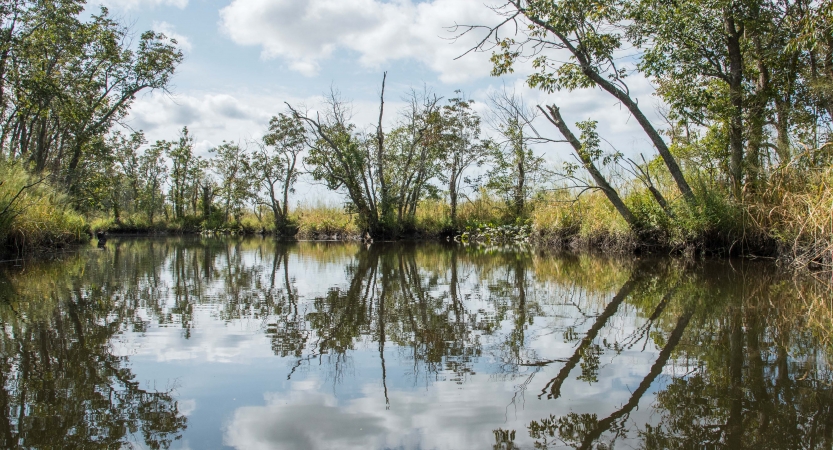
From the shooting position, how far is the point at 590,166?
13031mm

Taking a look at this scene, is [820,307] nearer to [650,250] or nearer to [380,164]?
[650,250]

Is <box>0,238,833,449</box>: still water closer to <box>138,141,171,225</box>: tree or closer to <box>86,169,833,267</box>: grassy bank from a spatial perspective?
<box>86,169,833,267</box>: grassy bank

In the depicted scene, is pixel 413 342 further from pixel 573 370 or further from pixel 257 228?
pixel 257 228

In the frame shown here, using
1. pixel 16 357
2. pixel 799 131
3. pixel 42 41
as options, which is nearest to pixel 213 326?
pixel 16 357

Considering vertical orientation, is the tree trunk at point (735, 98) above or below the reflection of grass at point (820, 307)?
above

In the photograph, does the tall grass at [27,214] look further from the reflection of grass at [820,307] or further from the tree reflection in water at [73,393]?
the reflection of grass at [820,307]

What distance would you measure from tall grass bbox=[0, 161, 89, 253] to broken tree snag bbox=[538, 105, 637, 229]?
11317 millimetres

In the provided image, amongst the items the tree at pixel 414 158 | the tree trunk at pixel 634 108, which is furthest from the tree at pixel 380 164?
the tree trunk at pixel 634 108

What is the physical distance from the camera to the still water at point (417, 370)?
2.57 meters

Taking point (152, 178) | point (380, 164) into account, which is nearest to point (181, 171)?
point (152, 178)

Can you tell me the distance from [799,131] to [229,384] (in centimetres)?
1204

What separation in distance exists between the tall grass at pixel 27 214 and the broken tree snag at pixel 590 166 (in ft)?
37.1

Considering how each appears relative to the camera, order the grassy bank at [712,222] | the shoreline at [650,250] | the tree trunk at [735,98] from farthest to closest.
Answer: the tree trunk at [735,98]
the shoreline at [650,250]
the grassy bank at [712,222]

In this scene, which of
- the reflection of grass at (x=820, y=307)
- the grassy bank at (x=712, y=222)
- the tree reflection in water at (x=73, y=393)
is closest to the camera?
the tree reflection in water at (x=73, y=393)
